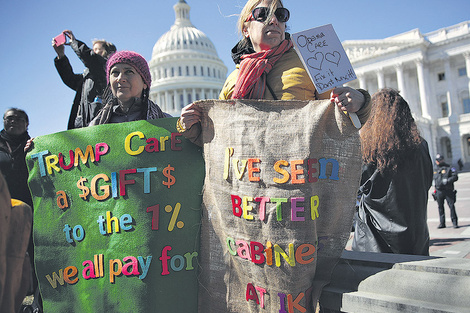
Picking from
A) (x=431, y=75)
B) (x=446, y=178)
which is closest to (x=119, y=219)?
(x=446, y=178)

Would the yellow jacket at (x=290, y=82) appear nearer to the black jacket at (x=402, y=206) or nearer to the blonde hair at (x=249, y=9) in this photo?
the blonde hair at (x=249, y=9)

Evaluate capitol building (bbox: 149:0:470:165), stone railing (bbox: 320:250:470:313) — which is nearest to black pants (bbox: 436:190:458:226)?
stone railing (bbox: 320:250:470:313)

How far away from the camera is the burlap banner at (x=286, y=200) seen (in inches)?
59.6

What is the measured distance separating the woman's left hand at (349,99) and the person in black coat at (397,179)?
95 cm

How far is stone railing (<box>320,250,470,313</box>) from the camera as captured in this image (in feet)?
4.12

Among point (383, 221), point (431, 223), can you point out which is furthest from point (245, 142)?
point (431, 223)

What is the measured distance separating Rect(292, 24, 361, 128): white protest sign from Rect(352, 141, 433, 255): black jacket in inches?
40.9

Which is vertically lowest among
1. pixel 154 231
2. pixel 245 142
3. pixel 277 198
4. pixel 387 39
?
pixel 154 231

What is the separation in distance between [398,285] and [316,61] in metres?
0.92

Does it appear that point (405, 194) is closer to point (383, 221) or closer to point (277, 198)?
point (383, 221)

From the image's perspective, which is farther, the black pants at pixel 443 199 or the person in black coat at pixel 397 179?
the black pants at pixel 443 199

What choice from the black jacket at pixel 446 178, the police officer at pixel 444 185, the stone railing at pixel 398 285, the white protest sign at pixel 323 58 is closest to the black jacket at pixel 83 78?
the white protest sign at pixel 323 58

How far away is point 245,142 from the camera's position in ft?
5.47

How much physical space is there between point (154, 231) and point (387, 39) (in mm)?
50079
